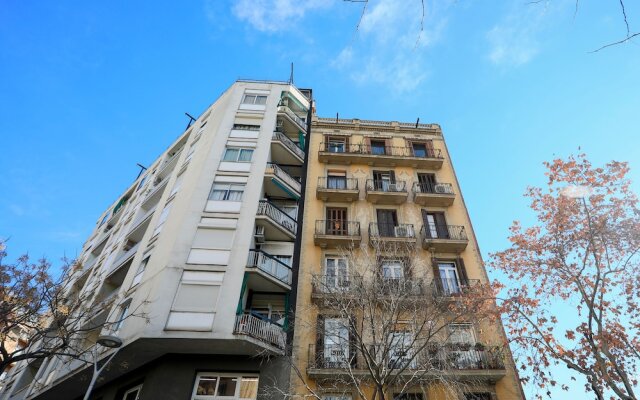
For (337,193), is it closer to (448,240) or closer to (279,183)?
(279,183)

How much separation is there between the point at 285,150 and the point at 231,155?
10.9 feet

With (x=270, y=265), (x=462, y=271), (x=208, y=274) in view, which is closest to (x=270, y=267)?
(x=270, y=265)

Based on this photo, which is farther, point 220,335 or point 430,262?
point 430,262

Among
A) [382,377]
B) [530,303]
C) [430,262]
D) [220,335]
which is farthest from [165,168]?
[530,303]

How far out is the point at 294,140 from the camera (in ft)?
82.1

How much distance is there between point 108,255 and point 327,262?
1514 centimetres

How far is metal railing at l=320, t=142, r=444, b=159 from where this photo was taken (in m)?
24.2

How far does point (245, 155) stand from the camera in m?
21.0

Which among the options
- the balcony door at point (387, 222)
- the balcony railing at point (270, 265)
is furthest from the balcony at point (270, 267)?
the balcony door at point (387, 222)

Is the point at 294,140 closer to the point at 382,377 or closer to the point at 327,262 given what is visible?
the point at 327,262

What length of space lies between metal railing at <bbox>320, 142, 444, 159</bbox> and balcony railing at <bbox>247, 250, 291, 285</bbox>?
9.29 meters

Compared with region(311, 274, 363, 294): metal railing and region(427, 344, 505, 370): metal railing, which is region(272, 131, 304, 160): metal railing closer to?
region(311, 274, 363, 294): metal railing

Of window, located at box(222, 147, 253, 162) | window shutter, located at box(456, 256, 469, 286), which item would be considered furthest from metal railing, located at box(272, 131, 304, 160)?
window shutter, located at box(456, 256, 469, 286)

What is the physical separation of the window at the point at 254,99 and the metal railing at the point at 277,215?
28.8 ft
